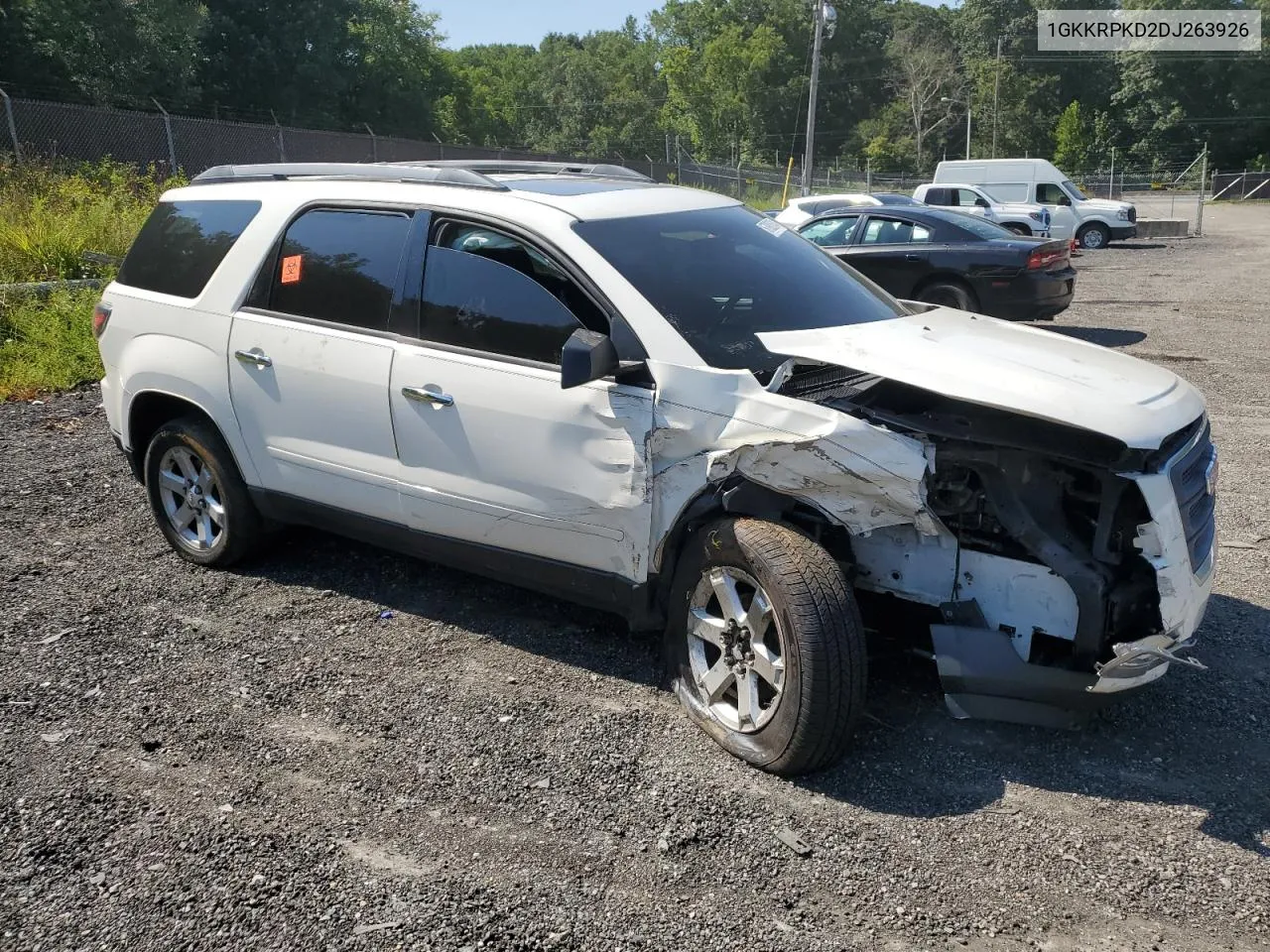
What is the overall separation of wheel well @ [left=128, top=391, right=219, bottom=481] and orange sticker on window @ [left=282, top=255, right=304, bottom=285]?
2.79 feet

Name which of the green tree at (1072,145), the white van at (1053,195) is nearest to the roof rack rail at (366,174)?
the white van at (1053,195)

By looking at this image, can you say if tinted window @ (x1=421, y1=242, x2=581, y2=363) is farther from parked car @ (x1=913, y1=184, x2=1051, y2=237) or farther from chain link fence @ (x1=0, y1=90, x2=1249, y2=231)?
parked car @ (x1=913, y1=184, x2=1051, y2=237)

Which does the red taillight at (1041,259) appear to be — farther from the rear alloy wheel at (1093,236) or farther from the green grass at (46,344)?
the rear alloy wheel at (1093,236)

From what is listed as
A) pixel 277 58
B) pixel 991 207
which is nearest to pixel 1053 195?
pixel 991 207

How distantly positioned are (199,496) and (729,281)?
2820 mm

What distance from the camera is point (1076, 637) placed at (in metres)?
3.33

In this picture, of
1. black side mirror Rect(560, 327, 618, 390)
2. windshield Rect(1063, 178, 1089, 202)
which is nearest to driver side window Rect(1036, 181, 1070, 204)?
windshield Rect(1063, 178, 1089, 202)

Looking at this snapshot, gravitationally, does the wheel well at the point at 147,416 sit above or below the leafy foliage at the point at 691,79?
below

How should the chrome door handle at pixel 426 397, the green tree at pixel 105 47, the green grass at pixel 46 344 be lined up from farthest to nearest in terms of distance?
the green tree at pixel 105 47 < the green grass at pixel 46 344 < the chrome door handle at pixel 426 397

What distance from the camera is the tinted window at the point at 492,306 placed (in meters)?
3.92

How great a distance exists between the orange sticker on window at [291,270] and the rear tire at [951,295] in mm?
8495

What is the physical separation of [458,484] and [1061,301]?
9.63 meters

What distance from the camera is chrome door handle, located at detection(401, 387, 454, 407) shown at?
4.05 metres

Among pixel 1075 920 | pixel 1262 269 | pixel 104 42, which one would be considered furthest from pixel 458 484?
pixel 104 42
